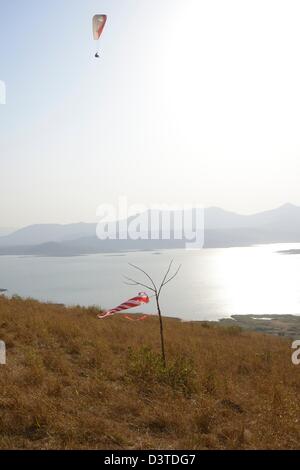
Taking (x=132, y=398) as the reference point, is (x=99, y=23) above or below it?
above

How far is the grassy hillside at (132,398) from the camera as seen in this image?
18.2ft

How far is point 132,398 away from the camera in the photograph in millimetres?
7152

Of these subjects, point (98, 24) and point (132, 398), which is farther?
point (98, 24)

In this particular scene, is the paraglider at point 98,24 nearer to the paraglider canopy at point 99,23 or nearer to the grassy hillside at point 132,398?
the paraglider canopy at point 99,23

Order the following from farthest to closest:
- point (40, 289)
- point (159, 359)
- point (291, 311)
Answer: point (40, 289) < point (291, 311) < point (159, 359)

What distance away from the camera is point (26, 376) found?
25.3 ft

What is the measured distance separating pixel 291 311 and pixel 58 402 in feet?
216

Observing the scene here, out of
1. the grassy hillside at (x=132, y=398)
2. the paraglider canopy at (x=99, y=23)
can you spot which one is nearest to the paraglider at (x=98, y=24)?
the paraglider canopy at (x=99, y=23)

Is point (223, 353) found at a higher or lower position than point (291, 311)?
higher

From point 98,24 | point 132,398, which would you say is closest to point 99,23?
point 98,24

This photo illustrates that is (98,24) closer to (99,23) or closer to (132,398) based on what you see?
(99,23)
